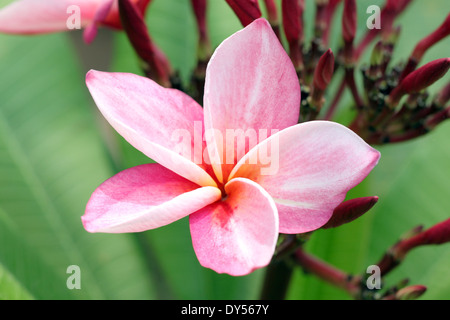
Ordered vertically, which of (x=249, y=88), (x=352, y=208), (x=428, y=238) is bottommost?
(x=428, y=238)

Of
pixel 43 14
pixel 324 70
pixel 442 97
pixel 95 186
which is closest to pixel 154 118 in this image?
pixel 324 70

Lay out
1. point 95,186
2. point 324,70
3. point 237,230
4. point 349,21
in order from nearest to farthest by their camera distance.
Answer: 1. point 237,230
2. point 324,70
3. point 349,21
4. point 95,186

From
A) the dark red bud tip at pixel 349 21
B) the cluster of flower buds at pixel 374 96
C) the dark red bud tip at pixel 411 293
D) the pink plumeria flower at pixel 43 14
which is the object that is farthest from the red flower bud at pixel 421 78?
the pink plumeria flower at pixel 43 14

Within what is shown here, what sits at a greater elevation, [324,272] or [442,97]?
[442,97]

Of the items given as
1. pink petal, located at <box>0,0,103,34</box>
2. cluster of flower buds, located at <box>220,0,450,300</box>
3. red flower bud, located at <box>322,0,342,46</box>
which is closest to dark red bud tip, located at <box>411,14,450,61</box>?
cluster of flower buds, located at <box>220,0,450,300</box>

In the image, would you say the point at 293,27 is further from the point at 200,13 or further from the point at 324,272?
the point at 324,272
